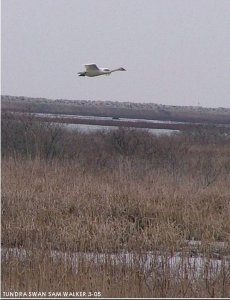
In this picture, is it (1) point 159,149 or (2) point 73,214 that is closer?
(2) point 73,214

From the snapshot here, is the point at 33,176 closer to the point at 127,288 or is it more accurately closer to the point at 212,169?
the point at 212,169

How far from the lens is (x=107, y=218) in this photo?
10.4m

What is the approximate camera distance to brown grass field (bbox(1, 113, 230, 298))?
6840 mm

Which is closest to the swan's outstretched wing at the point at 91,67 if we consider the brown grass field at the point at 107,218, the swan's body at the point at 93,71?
the swan's body at the point at 93,71

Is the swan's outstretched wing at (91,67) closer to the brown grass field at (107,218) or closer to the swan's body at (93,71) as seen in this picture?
the swan's body at (93,71)

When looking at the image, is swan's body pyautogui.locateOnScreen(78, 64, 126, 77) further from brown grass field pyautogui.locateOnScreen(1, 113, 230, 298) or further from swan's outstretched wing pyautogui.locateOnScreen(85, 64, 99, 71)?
brown grass field pyautogui.locateOnScreen(1, 113, 230, 298)

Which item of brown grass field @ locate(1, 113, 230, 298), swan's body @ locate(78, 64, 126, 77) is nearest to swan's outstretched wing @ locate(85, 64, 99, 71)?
swan's body @ locate(78, 64, 126, 77)

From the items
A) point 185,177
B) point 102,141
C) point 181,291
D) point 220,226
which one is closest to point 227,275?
point 181,291

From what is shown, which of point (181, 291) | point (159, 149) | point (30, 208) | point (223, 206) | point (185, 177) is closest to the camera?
point (181, 291)

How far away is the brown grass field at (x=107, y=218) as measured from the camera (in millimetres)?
6840

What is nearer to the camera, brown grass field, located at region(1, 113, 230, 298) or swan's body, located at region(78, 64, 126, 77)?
brown grass field, located at region(1, 113, 230, 298)

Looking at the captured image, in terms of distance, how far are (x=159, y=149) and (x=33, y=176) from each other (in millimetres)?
9033

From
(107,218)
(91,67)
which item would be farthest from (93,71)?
(107,218)

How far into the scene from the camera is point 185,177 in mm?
15844
